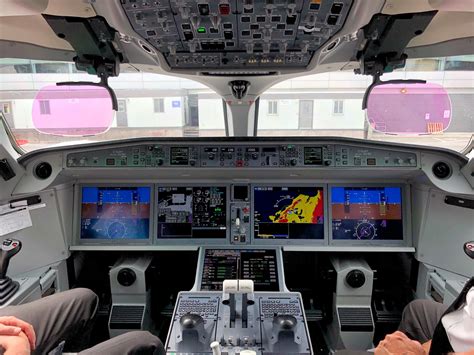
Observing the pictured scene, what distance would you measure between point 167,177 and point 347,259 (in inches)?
55.7

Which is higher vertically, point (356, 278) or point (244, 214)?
point (244, 214)

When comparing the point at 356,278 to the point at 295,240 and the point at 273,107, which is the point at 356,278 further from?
the point at 273,107

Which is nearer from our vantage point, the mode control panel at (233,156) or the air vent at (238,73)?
the air vent at (238,73)

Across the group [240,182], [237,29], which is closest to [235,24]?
[237,29]

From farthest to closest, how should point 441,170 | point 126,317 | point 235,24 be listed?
point 126,317, point 441,170, point 235,24

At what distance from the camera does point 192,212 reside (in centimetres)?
249

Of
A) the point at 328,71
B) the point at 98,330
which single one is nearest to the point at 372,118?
the point at 328,71

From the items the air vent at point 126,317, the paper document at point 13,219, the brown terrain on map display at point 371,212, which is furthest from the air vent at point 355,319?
the paper document at point 13,219

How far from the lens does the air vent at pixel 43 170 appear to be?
2252mm

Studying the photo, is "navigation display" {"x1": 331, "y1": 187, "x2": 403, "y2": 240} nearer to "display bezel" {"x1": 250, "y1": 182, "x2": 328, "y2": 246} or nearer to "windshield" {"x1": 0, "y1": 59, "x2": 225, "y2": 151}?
"display bezel" {"x1": 250, "y1": 182, "x2": 328, "y2": 246}

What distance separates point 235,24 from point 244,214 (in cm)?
145

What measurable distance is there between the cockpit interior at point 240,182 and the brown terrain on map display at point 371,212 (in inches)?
0.6

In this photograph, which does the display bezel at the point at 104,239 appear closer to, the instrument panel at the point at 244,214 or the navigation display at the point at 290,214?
the instrument panel at the point at 244,214

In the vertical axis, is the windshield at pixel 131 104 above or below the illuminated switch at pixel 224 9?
below
